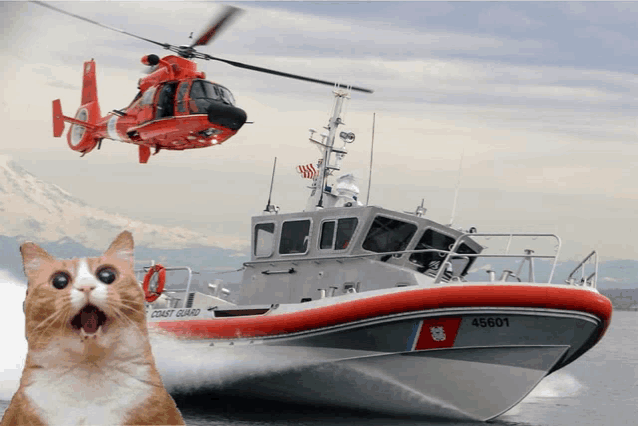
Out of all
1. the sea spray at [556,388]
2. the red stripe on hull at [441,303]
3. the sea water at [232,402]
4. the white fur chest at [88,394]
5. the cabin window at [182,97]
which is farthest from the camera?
the cabin window at [182,97]

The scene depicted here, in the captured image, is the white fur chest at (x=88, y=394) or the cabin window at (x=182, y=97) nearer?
the white fur chest at (x=88, y=394)

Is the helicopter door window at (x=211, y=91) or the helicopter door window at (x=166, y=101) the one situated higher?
the helicopter door window at (x=211, y=91)

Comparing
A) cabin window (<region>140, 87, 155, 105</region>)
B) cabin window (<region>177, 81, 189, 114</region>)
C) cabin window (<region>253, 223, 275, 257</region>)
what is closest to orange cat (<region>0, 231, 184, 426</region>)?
cabin window (<region>253, 223, 275, 257</region>)

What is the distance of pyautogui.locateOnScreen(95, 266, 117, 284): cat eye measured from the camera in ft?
21.0

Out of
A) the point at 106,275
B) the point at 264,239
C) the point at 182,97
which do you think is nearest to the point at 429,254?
the point at 264,239

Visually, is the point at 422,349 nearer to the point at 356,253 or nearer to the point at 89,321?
the point at 356,253

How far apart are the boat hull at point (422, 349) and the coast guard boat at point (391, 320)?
2cm

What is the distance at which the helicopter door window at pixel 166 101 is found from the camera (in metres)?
19.0

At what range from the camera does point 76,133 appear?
2305cm

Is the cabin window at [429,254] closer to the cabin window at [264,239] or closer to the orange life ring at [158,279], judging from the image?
the cabin window at [264,239]

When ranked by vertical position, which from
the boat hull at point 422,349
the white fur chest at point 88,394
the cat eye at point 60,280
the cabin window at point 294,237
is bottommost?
the boat hull at point 422,349

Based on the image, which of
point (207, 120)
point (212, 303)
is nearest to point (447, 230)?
point (212, 303)

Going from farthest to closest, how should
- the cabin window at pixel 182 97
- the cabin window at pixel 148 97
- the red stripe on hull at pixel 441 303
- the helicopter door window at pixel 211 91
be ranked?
the cabin window at pixel 148 97 → the helicopter door window at pixel 211 91 → the cabin window at pixel 182 97 → the red stripe on hull at pixel 441 303

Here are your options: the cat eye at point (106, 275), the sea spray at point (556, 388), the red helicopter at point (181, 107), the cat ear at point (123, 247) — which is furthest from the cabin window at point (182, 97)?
→ the cat eye at point (106, 275)
